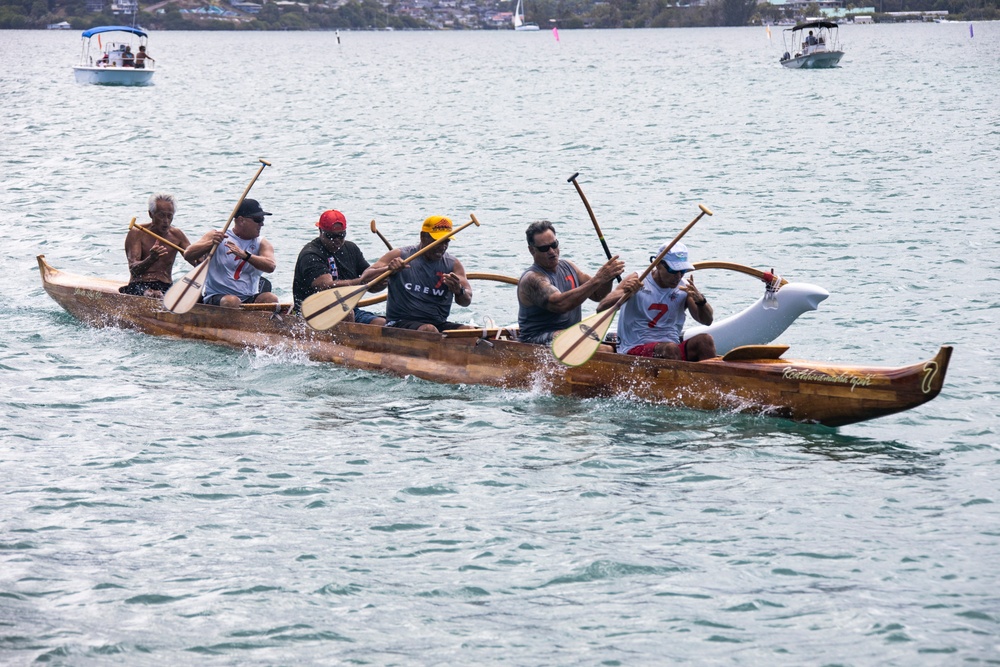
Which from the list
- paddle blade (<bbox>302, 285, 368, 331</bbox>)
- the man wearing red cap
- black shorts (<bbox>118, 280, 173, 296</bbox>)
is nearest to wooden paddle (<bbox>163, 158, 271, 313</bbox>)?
black shorts (<bbox>118, 280, 173, 296</bbox>)

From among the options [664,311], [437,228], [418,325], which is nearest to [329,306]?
[418,325]

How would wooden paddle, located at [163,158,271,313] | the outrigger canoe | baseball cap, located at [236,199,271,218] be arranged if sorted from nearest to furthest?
the outrigger canoe
baseball cap, located at [236,199,271,218]
wooden paddle, located at [163,158,271,313]

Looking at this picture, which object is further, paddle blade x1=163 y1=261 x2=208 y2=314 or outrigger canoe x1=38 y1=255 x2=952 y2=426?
paddle blade x1=163 y1=261 x2=208 y2=314

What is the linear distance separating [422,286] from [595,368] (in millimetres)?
2244

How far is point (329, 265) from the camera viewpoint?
13508 mm

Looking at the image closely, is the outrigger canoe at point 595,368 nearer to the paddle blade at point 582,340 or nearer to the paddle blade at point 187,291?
the paddle blade at point 187,291

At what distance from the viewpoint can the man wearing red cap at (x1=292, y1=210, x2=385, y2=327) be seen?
13.3m

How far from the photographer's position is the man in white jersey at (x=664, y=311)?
11266mm

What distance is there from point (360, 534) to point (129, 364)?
19.0 feet

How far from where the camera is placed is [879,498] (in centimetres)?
958

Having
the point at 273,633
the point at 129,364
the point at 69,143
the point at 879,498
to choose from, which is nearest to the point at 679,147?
the point at 69,143

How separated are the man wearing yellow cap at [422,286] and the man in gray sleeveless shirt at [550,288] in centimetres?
89

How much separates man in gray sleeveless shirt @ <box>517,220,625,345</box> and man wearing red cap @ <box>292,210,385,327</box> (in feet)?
6.36

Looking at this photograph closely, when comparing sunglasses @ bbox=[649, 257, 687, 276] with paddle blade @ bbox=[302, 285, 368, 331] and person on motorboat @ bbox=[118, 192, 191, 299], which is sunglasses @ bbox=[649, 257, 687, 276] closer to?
paddle blade @ bbox=[302, 285, 368, 331]
